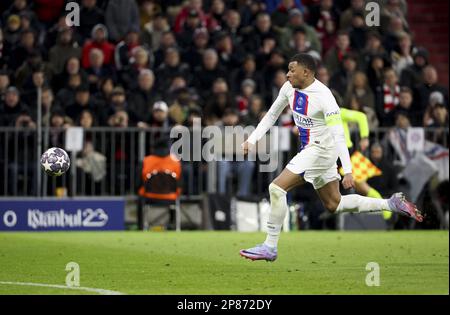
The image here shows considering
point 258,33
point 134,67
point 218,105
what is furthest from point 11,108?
point 258,33

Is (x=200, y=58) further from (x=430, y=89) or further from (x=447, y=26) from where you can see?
(x=447, y=26)

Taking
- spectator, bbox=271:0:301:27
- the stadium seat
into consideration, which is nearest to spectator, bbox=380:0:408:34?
spectator, bbox=271:0:301:27

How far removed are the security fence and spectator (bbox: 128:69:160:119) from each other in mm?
772

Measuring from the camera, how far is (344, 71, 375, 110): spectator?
22328 mm

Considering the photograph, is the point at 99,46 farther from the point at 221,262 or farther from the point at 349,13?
the point at 221,262

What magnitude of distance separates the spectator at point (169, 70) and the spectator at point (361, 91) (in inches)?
128

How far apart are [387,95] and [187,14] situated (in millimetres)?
4771

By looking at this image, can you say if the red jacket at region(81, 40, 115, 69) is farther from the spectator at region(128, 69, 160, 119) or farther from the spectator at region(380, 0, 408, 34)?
the spectator at region(380, 0, 408, 34)

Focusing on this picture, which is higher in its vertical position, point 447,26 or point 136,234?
point 447,26

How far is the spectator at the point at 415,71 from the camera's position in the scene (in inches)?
921

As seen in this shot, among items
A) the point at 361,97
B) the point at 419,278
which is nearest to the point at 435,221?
the point at 361,97

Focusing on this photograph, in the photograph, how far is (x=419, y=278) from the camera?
11.8 meters

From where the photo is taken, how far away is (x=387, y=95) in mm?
22625

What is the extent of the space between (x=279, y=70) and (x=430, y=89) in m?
3.04
